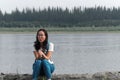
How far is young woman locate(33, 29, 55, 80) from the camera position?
24.4 feet

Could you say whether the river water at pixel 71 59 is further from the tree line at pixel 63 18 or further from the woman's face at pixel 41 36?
the tree line at pixel 63 18

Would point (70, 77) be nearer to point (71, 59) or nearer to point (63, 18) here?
point (71, 59)

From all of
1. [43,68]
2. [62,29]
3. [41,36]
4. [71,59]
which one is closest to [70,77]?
[43,68]

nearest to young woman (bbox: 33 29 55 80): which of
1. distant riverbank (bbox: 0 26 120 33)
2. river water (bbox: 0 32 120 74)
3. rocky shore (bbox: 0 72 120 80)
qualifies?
rocky shore (bbox: 0 72 120 80)

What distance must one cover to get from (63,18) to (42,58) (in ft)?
267

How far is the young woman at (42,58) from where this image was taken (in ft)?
24.4

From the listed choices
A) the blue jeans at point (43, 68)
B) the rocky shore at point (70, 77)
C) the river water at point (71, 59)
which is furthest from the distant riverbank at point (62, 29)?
the blue jeans at point (43, 68)

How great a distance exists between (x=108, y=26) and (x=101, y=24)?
80.1 inches

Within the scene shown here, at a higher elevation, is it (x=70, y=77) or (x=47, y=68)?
(x=47, y=68)

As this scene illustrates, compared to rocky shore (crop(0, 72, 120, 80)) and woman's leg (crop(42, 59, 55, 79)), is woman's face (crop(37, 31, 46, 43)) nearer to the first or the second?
woman's leg (crop(42, 59, 55, 79))

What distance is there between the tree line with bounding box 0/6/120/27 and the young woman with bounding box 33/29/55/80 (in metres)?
75.2

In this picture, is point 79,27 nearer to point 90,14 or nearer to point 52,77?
point 90,14

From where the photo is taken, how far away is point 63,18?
291ft

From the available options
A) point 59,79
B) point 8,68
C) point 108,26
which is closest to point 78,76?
point 59,79
